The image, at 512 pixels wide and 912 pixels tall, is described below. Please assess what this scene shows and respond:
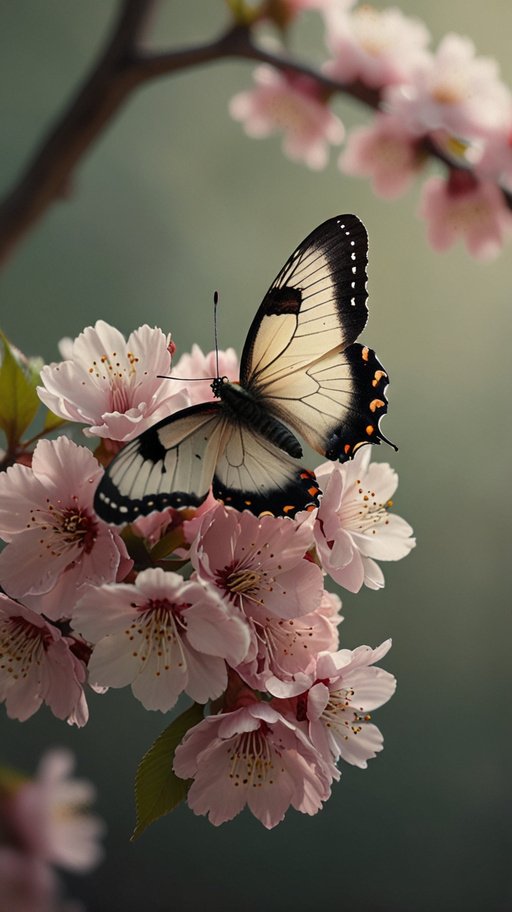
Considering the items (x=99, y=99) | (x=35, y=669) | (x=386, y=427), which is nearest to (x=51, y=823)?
(x=35, y=669)

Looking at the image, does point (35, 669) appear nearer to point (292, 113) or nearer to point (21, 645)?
point (21, 645)

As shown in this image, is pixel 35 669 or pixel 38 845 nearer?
pixel 35 669

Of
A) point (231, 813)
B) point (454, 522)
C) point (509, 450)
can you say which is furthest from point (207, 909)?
point (231, 813)

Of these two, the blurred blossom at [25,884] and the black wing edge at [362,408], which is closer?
the black wing edge at [362,408]

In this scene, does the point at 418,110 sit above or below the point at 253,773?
above

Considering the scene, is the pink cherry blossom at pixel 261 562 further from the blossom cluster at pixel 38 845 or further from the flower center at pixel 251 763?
the blossom cluster at pixel 38 845

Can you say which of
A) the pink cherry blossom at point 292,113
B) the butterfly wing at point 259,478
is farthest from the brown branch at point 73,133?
the butterfly wing at point 259,478
